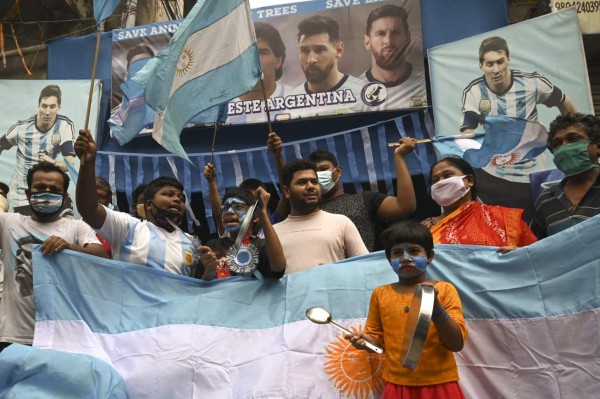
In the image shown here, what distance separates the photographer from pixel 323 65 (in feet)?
25.3

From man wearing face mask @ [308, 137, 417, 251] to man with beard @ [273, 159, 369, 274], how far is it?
251mm

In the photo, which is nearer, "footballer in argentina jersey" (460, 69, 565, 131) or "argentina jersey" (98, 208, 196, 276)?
Result: "argentina jersey" (98, 208, 196, 276)

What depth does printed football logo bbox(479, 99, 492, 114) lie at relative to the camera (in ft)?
22.6

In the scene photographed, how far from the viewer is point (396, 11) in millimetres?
7691

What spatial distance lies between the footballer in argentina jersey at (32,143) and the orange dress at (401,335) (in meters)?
5.57

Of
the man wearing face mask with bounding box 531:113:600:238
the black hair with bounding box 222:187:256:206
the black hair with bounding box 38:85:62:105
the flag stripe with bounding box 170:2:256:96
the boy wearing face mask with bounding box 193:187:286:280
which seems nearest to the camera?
the boy wearing face mask with bounding box 193:187:286:280

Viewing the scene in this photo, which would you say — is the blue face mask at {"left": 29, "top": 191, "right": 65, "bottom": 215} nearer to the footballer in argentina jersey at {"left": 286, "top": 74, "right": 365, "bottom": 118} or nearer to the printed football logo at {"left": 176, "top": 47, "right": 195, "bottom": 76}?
the printed football logo at {"left": 176, "top": 47, "right": 195, "bottom": 76}

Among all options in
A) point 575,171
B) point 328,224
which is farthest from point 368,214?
point 575,171

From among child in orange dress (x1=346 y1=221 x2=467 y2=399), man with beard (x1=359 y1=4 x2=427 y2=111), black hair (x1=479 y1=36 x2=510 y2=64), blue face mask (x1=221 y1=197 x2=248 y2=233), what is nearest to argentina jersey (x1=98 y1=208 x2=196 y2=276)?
blue face mask (x1=221 y1=197 x2=248 y2=233)

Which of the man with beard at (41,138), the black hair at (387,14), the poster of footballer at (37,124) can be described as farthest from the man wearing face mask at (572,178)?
the man with beard at (41,138)

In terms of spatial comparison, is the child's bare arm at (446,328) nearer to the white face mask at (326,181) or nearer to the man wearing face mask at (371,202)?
the man wearing face mask at (371,202)

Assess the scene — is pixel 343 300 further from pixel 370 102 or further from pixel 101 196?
pixel 370 102

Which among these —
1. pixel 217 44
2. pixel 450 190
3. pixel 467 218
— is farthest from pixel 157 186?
pixel 467 218

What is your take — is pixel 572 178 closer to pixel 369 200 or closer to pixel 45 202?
pixel 369 200
